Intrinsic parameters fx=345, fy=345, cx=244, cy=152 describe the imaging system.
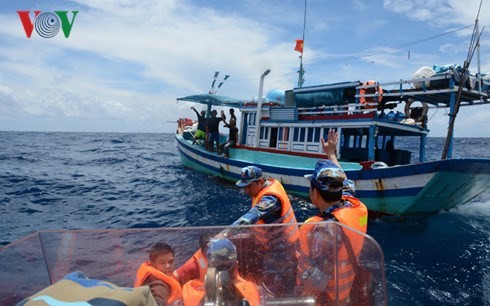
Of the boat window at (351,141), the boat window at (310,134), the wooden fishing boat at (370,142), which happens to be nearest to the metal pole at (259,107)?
the wooden fishing boat at (370,142)

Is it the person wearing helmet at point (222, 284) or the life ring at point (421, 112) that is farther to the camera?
the life ring at point (421, 112)

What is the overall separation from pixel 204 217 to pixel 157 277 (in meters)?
7.61

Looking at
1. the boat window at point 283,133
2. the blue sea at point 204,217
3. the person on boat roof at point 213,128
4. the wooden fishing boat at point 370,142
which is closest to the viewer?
the blue sea at point 204,217

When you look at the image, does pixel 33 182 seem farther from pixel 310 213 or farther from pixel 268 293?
pixel 268 293

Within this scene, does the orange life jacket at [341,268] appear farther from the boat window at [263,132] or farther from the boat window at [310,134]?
the boat window at [263,132]

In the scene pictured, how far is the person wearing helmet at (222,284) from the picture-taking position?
2215mm

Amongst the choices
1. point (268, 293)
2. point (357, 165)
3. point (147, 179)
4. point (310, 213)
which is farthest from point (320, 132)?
point (268, 293)

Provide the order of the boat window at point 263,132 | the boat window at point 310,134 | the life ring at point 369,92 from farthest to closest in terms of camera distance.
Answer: the boat window at point 263,132 → the boat window at point 310,134 → the life ring at point 369,92

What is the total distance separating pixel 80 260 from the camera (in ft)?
7.79

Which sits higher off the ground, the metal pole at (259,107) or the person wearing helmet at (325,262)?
the metal pole at (259,107)

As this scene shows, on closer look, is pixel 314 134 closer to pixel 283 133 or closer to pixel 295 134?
pixel 295 134

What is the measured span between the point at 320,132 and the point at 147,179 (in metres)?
8.76

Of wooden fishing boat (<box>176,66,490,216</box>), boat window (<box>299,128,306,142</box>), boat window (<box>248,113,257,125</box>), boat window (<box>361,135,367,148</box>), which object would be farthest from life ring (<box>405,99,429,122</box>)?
boat window (<box>248,113,257,125</box>)

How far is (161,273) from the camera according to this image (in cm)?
254
